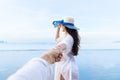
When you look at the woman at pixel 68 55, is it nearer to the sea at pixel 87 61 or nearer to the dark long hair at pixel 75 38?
the dark long hair at pixel 75 38

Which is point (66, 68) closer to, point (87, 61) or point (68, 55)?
point (68, 55)

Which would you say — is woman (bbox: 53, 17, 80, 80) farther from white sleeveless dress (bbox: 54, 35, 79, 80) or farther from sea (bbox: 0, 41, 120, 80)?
sea (bbox: 0, 41, 120, 80)

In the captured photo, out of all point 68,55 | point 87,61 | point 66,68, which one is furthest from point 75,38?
point 87,61

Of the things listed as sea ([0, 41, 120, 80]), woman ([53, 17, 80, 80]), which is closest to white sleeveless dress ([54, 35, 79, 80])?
woman ([53, 17, 80, 80])

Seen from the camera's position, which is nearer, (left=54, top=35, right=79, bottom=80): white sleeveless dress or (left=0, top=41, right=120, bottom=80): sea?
(left=54, top=35, right=79, bottom=80): white sleeveless dress

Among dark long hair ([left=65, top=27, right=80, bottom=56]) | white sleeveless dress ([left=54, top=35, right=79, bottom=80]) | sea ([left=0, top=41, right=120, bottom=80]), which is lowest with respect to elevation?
sea ([left=0, top=41, right=120, bottom=80])

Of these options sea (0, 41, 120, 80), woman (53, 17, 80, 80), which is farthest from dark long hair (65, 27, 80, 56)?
sea (0, 41, 120, 80)

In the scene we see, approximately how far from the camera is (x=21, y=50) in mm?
9977

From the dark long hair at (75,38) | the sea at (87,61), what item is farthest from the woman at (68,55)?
the sea at (87,61)

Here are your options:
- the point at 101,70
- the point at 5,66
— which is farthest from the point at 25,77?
the point at 101,70

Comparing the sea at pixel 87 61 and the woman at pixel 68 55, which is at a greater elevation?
the woman at pixel 68 55

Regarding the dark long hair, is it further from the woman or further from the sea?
the sea

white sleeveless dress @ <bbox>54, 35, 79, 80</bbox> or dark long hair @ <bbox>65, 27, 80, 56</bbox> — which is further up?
dark long hair @ <bbox>65, 27, 80, 56</bbox>

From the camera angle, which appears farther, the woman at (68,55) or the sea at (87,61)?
the sea at (87,61)
